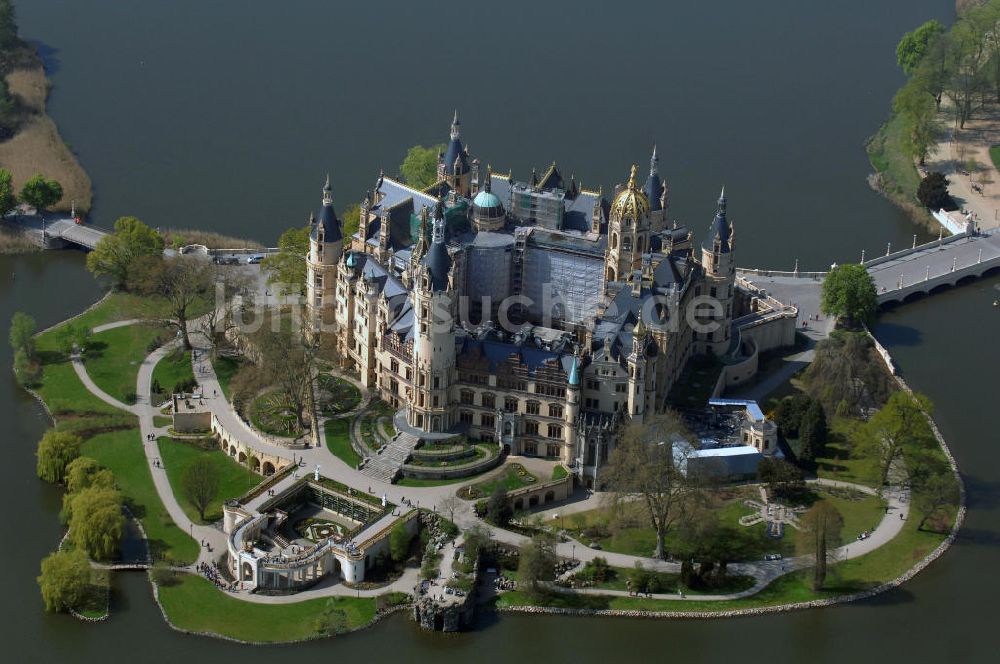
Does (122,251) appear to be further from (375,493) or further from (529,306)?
(375,493)

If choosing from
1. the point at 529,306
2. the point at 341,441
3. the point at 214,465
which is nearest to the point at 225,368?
the point at 214,465

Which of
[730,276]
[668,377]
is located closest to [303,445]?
[668,377]

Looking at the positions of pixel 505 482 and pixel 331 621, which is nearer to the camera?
pixel 331 621

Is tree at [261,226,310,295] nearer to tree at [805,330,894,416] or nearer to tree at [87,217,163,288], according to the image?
tree at [87,217,163,288]

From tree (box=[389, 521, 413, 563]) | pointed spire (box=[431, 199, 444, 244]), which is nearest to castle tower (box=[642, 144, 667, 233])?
pointed spire (box=[431, 199, 444, 244])

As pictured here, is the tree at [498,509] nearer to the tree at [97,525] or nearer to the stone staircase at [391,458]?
the stone staircase at [391,458]

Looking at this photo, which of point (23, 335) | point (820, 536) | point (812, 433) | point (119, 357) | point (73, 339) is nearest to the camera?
point (820, 536)
